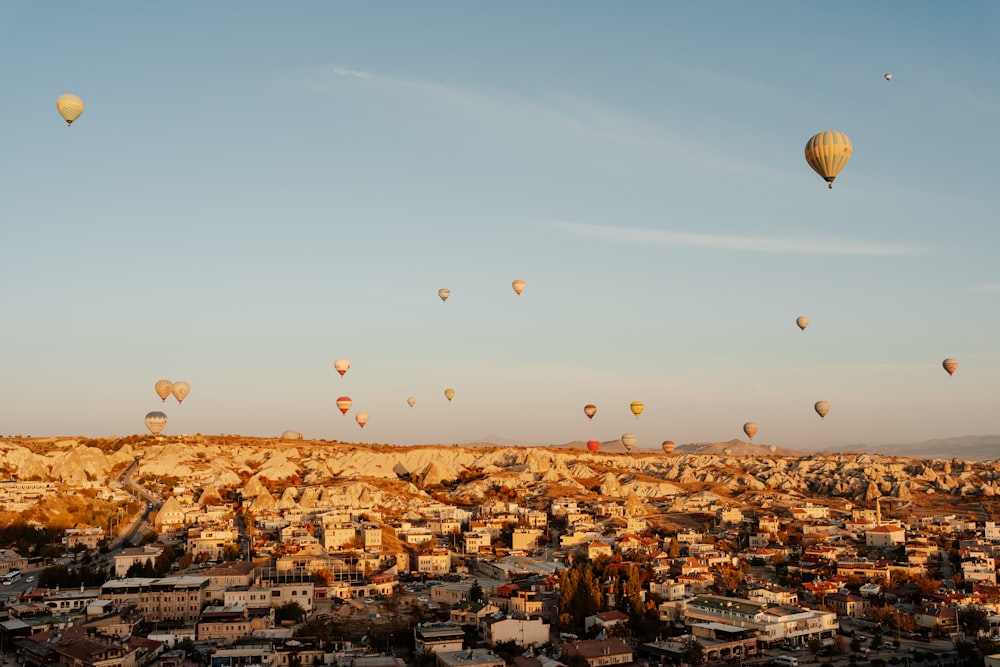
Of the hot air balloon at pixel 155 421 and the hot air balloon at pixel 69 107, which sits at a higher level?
the hot air balloon at pixel 69 107

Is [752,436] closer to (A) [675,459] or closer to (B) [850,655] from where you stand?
(A) [675,459]

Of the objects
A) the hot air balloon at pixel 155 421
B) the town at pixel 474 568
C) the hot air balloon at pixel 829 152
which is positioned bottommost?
the town at pixel 474 568

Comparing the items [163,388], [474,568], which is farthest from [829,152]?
[163,388]

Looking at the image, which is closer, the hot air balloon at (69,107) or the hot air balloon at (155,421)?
the hot air balloon at (69,107)

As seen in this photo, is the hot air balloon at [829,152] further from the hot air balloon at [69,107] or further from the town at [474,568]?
the hot air balloon at [69,107]

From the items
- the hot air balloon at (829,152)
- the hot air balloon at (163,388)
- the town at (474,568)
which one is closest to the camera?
the town at (474,568)

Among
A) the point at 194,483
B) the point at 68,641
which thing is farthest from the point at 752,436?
the point at 68,641

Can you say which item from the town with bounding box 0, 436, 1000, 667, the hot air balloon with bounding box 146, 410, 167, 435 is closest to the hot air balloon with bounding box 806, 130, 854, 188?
the town with bounding box 0, 436, 1000, 667

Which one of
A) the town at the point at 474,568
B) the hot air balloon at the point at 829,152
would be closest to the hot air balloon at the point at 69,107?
the town at the point at 474,568

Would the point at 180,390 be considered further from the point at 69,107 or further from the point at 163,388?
the point at 69,107
